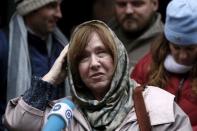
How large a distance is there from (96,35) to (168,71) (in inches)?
27.2

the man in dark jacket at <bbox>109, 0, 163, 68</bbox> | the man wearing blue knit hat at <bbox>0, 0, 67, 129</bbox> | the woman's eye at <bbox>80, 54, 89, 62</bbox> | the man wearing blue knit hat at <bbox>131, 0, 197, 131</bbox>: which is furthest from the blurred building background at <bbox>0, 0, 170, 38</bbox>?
the woman's eye at <bbox>80, 54, 89, 62</bbox>

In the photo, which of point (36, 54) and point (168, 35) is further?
point (36, 54)

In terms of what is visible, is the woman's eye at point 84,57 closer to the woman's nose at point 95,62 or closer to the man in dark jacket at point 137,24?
the woman's nose at point 95,62

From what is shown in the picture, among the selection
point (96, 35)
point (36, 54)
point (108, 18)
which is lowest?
point (108, 18)

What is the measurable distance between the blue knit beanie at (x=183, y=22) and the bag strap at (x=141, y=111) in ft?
2.26

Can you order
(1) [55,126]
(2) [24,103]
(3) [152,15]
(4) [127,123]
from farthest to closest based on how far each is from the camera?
(3) [152,15] < (2) [24,103] < (4) [127,123] < (1) [55,126]

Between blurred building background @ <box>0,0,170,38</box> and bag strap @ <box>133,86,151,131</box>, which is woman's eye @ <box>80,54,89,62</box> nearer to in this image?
bag strap @ <box>133,86,151,131</box>

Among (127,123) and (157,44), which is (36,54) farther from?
(127,123)

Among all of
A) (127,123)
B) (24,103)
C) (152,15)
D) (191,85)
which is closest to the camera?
(127,123)

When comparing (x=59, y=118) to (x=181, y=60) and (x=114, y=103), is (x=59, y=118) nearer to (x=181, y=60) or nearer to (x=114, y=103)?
(x=114, y=103)

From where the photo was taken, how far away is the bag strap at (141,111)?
3627 mm

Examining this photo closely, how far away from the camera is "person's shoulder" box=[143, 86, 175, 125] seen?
368 cm

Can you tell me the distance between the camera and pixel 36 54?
5.03 metres

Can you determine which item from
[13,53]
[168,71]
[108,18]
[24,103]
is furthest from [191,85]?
[108,18]
